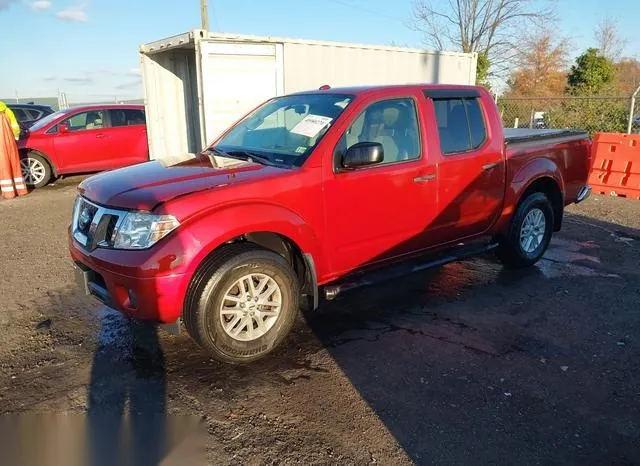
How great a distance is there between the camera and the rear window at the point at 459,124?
4672mm

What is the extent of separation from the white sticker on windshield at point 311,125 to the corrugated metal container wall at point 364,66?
569 cm

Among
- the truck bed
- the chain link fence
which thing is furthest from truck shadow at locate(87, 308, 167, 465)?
the chain link fence

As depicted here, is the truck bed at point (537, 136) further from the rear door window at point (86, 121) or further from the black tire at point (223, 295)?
the rear door window at point (86, 121)

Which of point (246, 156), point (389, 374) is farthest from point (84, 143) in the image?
point (389, 374)

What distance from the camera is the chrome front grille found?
11.3 ft

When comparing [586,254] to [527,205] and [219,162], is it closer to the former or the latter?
[527,205]

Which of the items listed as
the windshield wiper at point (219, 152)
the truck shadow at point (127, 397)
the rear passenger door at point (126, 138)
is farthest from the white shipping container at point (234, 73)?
the truck shadow at point (127, 397)

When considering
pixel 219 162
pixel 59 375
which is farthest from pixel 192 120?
pixel 59 375

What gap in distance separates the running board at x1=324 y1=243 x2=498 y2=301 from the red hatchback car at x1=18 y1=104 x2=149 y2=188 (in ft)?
30.4

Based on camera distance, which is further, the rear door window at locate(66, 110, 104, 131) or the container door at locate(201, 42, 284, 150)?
the rear door window at locate(66, 110, 104, 131)

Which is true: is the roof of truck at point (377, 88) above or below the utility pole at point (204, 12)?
below

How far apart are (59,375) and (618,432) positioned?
347 centimetres

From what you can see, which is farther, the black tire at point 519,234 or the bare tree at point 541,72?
the bare tree at point 541,72

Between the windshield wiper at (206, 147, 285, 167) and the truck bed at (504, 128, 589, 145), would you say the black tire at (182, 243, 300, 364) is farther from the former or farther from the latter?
the truck bed at (504, 128, 589, 145)
